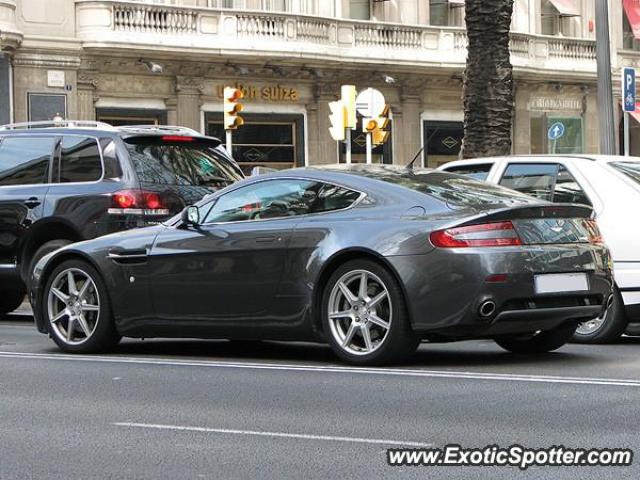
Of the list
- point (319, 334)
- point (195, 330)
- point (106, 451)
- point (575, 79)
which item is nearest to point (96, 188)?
point (195, 330)

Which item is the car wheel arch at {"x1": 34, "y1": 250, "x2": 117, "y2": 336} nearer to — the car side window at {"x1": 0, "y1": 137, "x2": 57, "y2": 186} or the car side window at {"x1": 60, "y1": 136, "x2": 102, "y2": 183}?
the car side window at {"x1": 60, "y1": 136, "x2": 102, "y2": 183}

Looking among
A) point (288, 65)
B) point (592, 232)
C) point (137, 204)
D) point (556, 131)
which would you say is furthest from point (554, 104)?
point (592, 232)

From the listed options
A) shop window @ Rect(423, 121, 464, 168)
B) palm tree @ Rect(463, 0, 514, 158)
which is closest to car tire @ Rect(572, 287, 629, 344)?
palm tree @ Rect(463, 0, 514, 158)

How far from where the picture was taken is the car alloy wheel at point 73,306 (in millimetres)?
10516

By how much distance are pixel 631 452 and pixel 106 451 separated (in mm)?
2409

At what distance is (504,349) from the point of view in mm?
10383

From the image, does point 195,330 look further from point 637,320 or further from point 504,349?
point 637,320

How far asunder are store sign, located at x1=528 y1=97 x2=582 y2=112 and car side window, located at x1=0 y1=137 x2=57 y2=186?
85.7ft

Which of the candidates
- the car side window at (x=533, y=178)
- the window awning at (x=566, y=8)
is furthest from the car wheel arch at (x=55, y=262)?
the window awning at (x=566, y=8)

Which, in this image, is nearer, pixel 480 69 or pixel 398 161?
pixel 480 69

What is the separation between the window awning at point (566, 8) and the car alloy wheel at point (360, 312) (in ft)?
100

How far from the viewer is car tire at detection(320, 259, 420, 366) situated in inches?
346

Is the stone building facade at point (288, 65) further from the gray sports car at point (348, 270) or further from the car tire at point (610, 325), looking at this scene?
the car tire at point (610, 325)

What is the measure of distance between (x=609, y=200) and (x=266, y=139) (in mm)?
22783
